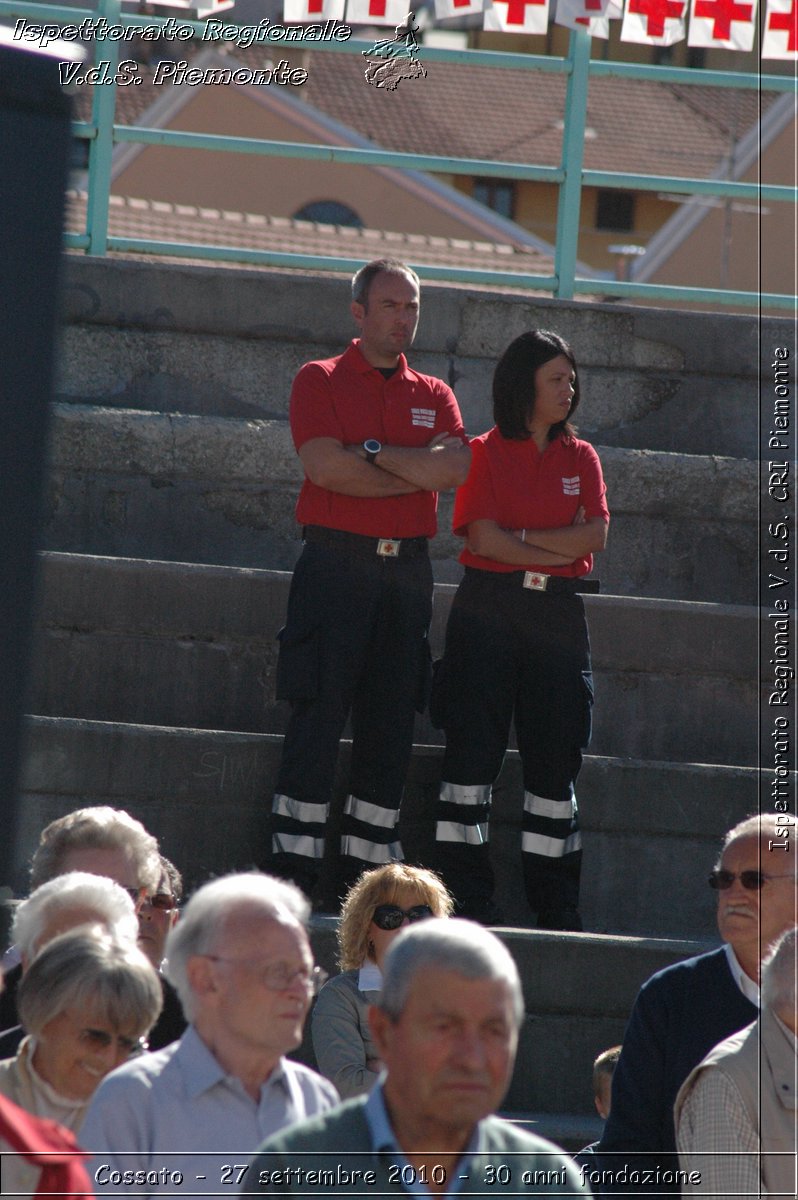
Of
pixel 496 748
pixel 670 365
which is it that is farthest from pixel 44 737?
pixel 670 365

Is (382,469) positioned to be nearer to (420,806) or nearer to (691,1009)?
(420,806)

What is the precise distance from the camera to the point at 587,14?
28.7 feet

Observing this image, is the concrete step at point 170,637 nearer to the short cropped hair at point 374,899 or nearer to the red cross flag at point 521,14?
the short cropped hair at point 374,899

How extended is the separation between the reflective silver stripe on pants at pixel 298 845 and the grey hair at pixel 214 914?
2.66 metres

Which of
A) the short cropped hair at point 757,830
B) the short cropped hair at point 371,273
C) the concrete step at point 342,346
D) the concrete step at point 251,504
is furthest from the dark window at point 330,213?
the short cropped hair at point 757,830

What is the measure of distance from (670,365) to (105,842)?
16.2 ft

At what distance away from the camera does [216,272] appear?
27.1 feet

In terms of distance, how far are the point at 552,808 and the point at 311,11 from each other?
4582mm

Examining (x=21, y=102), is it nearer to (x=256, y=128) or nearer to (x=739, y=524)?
(x=739, y=524)

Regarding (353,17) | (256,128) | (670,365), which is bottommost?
(670,365)

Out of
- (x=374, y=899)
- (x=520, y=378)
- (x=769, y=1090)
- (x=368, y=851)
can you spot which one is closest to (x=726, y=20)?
(x=520, y=378)

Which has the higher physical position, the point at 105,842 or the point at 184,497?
the point at 184,497

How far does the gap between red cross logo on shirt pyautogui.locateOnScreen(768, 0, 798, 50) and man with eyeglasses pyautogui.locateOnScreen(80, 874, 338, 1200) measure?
698 cm

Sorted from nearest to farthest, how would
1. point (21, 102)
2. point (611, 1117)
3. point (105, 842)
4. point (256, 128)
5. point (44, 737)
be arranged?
point (21, 102) → point (611, 1117) → point (105, 842) → point (44, 737) → point (256, 128)
